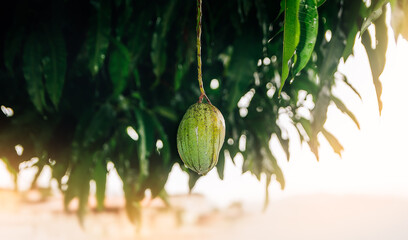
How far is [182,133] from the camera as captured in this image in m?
0.57

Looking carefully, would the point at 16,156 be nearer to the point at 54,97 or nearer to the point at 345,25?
the point at 54,97

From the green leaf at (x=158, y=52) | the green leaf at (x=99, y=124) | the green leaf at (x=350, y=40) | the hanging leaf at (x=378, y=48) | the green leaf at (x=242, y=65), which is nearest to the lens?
the hanging leaf at (x=378, y=48)

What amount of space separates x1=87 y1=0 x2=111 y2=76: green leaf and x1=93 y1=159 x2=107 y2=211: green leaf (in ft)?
2.05

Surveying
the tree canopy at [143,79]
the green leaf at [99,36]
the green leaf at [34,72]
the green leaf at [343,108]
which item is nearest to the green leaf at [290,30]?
the tree canopy at [143,79]

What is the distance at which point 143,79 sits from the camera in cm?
157

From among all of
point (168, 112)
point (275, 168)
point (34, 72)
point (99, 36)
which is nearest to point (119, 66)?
point (99, 36)

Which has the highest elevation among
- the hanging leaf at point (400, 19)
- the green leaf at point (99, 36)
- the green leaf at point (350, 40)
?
the green leaf at point (99, 36)

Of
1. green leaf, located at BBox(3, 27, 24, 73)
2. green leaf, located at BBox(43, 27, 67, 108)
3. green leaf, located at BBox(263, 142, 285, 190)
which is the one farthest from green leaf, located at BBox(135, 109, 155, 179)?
green leaf, located at BBox(263, 142, 285, 190)

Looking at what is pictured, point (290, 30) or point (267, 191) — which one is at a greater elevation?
point (290, 30)

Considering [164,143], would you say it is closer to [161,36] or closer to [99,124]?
[99,124]

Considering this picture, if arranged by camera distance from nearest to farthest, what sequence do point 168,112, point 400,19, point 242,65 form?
1. point 400,19
2. point 242,65
3. point 168,112

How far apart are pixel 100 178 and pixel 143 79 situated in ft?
1.46

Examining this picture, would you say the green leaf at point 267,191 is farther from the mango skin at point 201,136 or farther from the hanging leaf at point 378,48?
the mango skin at point 201,136

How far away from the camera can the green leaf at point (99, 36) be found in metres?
1.10
